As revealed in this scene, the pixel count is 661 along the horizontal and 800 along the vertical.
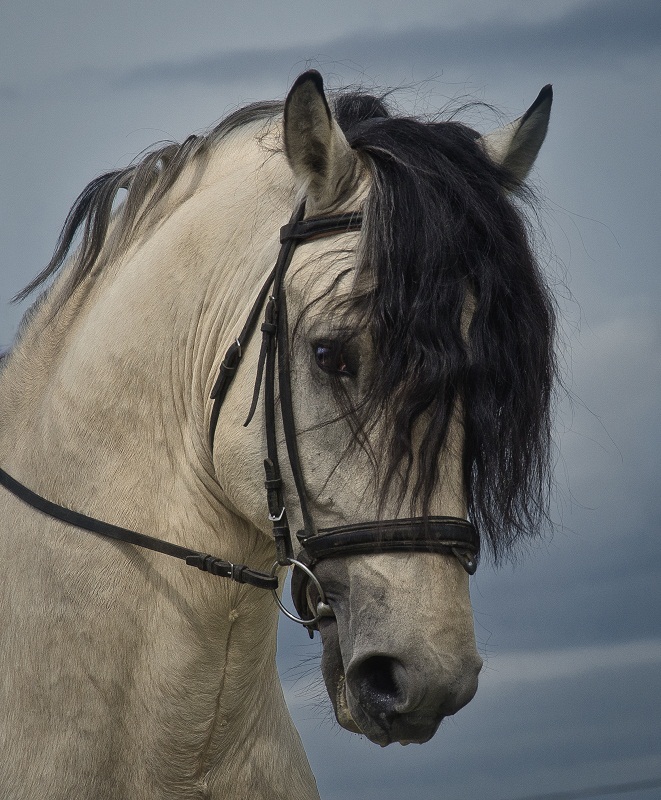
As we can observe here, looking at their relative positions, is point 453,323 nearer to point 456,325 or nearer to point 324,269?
point 456,325

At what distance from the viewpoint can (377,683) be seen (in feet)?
8.16

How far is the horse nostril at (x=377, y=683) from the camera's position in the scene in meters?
2.45

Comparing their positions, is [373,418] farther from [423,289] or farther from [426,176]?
[426,176]

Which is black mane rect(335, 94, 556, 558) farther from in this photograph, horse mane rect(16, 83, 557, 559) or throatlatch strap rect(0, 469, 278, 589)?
throatlatch strap rect(0, 469, 278, 589)

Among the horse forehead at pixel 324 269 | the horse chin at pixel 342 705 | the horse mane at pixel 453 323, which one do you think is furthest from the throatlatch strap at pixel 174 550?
the horse forehead at pixel 324 269

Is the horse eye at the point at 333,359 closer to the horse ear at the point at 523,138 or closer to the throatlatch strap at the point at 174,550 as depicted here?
the throatlatch strap at the point at 174,550

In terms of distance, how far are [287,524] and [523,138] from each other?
148 cm

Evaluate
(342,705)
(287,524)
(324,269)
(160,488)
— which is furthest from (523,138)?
(342,705)

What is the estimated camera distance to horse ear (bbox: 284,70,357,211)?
267 centimetres

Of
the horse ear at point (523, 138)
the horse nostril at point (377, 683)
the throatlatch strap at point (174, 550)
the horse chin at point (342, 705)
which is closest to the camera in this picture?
the horse nostril at point (377, 683)

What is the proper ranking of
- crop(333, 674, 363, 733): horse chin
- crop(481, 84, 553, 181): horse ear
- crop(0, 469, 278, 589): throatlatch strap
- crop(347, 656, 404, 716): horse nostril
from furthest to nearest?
crop(481, 84, 553, 181): horse ear < crop(0, 469, 278, 589): throatlatch strap < crop(333, 674, 363, 733): horse chin < crop(347, 656, 404, 716): horse nostril

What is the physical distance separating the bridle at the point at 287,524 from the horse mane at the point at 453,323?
0.32 feet

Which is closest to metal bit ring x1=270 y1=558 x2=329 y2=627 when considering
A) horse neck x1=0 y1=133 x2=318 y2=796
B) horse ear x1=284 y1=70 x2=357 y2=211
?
horse neck x1=0 y1=133 x2=318 y2=796

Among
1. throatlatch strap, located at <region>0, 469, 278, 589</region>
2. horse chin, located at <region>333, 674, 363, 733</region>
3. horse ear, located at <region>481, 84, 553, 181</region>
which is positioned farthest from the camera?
horse ear, located at <region>481, 84, 553, 181</region>
